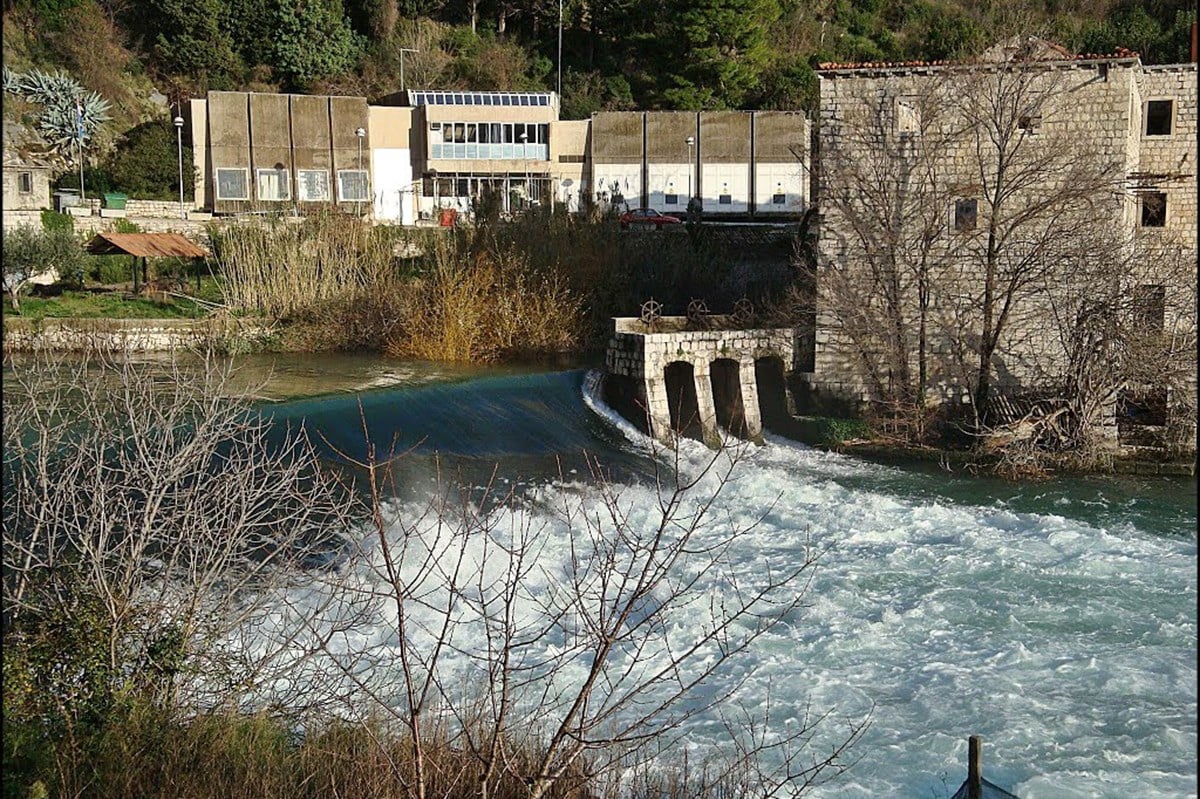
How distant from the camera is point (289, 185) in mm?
37062

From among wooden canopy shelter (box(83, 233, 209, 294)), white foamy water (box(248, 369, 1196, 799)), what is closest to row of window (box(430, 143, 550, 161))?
wooden canopy shelter (box(83, 233, 209, 294))

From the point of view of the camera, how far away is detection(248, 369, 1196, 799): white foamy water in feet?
25.8

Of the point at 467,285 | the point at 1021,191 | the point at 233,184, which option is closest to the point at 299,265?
the point at 467,285

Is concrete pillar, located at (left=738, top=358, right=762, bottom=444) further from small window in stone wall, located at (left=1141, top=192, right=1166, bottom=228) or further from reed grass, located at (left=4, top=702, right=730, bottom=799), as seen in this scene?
reed grass, located at (left=4, top=702, right=730, bottom=799)

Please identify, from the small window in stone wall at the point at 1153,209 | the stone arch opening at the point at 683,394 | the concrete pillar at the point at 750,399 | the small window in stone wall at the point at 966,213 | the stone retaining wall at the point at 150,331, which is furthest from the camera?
the stone retaining wall at the point at 150,331

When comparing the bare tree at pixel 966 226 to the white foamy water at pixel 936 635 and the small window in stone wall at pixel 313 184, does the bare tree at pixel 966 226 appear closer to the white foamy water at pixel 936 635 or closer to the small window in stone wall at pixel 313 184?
the white foamy water at pixel 936 635

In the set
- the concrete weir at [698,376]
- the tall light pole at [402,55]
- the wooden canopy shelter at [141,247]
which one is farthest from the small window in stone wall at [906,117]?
the tall light pole at [402,55]

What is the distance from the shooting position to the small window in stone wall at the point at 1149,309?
51.2ft

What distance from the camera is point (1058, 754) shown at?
796 centimetres

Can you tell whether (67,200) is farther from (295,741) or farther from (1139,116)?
(295,741)

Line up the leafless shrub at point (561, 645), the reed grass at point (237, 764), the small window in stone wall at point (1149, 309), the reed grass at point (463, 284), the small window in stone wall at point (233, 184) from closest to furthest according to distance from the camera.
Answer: the leafless shrub at point (561, 645), the reed grass at point (237, 764), the small window in stone wall at point (1149, 309), the reed grass at point (463, 284), the small window in stone wall at point (233, 184)

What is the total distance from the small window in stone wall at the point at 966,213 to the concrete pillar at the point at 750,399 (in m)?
3.54

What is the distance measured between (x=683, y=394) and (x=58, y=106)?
25.7 meters

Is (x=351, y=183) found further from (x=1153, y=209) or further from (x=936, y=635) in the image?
(x=936, y=635)
